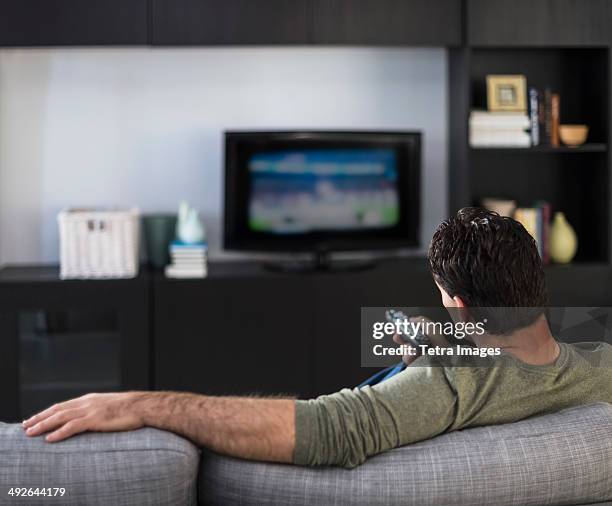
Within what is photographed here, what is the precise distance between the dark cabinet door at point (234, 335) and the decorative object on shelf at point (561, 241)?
3.85ft

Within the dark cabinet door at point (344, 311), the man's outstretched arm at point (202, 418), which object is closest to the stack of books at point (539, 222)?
the dark cabinet door at point (344, 311)

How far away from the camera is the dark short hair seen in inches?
57.0

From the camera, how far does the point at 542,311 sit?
4.77ft

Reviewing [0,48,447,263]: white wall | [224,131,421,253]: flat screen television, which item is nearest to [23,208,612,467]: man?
[224,131,421,253]: flat screen television

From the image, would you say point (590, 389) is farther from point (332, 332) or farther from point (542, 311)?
point (332, 332)

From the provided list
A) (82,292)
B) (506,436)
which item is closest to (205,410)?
(506,436)

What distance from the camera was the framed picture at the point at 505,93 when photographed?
4.39 meters

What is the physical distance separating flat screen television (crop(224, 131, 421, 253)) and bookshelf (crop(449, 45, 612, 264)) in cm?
25

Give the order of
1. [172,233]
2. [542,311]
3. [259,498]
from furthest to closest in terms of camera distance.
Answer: [172,233] < [542,311] < [259,498]

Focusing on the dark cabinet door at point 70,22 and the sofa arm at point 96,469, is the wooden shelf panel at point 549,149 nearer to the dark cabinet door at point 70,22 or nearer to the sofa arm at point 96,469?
the dark cabinet door at point 70,22

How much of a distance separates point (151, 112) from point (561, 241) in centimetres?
195

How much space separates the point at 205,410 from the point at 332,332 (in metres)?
2.83

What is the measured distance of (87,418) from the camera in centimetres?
130

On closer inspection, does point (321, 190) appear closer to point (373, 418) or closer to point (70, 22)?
point (70, 22)
